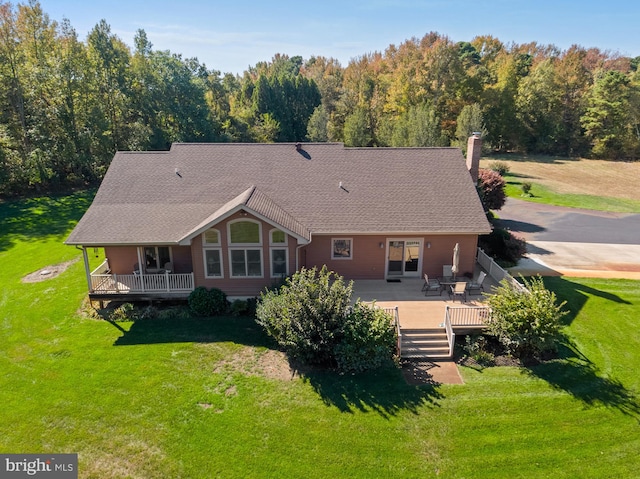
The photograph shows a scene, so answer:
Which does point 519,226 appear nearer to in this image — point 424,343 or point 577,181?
point 424,343

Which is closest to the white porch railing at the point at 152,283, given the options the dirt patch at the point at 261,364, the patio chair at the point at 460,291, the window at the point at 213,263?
the window at the point at 213,263

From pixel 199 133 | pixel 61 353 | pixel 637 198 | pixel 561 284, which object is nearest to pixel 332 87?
pixel 199 133

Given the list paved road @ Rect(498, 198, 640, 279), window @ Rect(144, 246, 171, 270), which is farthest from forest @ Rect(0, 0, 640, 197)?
window @ Rect(144, 246, 171, 270)

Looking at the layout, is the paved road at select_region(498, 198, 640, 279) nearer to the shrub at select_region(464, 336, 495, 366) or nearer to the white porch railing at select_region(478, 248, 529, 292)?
the white porch railing at select_region(478, 248, 529, 292)

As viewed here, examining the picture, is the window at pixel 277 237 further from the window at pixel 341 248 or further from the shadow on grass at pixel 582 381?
the shadow on grass at pixel 582 381

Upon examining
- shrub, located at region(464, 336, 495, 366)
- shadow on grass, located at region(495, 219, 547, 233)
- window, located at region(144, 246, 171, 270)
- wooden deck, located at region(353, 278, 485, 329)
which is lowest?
shrub, located at region(464, 336, 495, 366)

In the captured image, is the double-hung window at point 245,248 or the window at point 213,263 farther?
the window at point 213,263

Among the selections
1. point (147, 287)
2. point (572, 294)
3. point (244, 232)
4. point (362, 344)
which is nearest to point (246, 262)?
point (244, 232)
